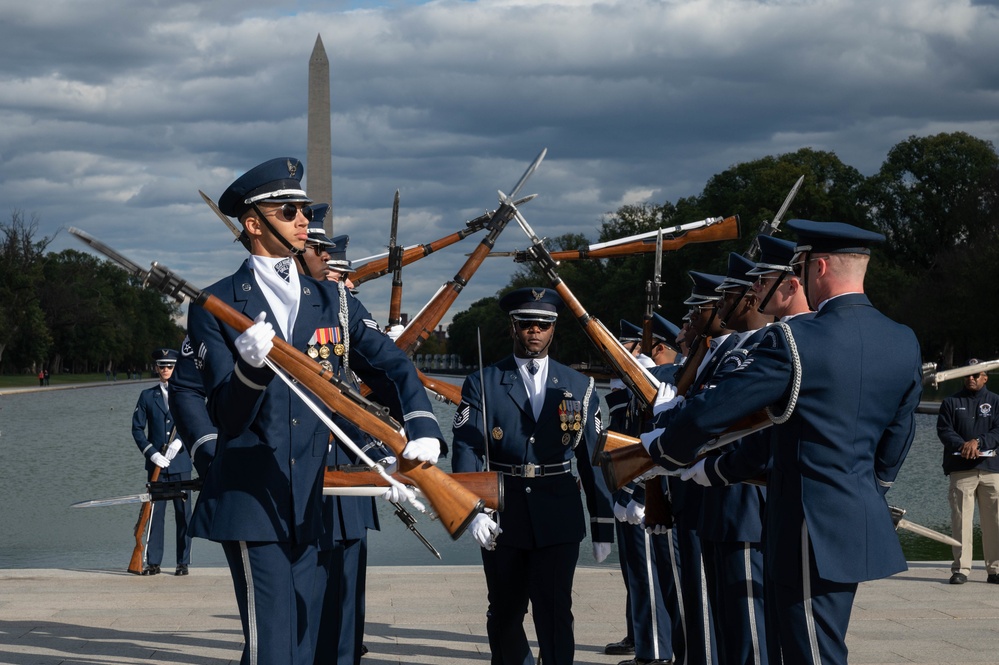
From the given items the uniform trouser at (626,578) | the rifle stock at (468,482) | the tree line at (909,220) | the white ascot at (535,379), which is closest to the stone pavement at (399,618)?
the uniform trouser at (626,578)

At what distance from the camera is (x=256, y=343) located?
4.67 meters

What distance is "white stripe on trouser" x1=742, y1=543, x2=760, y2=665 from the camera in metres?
6.46

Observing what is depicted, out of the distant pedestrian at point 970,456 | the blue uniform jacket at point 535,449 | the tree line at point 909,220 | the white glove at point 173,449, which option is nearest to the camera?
the blue uniform jacket at point 535,449

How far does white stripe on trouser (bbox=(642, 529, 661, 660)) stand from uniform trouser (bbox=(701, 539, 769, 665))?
1635mm

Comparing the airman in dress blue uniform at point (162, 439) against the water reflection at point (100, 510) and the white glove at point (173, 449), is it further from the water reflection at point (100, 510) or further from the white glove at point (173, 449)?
the water reflection at point (100, 510)

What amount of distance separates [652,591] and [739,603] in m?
2.07

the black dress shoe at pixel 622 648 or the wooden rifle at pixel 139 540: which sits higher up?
the wooden rifle at pixel 139 540

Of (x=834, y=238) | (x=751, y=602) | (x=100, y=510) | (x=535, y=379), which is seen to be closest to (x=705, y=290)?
(x=535, y=379)

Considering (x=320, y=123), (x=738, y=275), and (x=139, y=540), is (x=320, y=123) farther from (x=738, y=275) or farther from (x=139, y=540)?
(x=738, y=275)

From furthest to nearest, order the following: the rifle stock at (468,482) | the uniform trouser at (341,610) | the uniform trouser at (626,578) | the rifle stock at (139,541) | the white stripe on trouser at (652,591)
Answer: the rifle stock at (139,541) < the uniform trouser at (626,578) < the white stripe on trouser at (652,591) < the uniform trouser at (341,610) < the rifle stock at (468,482)

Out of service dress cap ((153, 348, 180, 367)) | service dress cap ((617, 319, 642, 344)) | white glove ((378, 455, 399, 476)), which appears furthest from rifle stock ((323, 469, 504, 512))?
service dress cap ((153, 348, 180, 367))

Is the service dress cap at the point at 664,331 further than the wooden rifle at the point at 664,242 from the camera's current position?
Yes

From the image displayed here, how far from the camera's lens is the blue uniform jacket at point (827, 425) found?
463cm

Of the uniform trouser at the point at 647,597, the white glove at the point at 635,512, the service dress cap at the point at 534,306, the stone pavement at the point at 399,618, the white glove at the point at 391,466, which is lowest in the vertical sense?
the stone pavement at the point at 399,618
